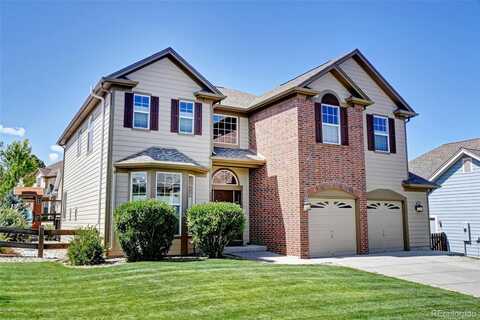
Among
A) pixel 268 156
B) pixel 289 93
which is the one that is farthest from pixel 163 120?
pixel 289 93

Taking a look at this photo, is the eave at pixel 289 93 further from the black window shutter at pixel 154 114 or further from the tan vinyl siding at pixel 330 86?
the black window shutter at pixel 154 114

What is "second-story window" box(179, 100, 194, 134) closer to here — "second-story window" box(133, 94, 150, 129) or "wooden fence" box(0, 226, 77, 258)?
"second-story window" box(133, 94, 150, 129)

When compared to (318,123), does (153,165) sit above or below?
below

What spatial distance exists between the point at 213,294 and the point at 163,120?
859 centimetres

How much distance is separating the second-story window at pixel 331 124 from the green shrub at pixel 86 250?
9.05m

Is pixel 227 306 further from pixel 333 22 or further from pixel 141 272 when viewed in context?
pixel 333 22

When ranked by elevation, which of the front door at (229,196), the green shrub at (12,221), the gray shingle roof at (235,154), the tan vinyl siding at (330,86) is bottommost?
the green shrub at (12,221)

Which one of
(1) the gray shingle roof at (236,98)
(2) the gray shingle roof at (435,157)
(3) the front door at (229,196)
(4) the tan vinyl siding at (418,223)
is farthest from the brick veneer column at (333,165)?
(2) the gray shingle roof at (435,157)

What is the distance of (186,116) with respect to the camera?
15.4 metres

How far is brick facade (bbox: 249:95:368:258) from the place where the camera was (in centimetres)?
1480

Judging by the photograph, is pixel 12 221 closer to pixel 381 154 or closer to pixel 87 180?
pixel 87 180

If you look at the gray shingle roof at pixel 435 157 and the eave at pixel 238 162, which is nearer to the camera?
the eave at pixel 238 162

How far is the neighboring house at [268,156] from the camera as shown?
14.1 metres

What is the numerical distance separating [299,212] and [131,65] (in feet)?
26.4
